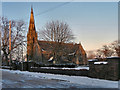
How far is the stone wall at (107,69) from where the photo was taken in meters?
13.1

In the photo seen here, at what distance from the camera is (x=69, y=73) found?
19.2m

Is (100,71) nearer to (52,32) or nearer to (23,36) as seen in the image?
(52,32)

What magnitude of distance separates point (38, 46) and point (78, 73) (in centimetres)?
6018

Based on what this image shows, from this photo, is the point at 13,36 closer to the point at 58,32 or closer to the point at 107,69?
the point at 58,32

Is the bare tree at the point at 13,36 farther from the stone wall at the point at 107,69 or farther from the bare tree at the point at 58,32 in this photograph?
the stone wall at the point at 107,69

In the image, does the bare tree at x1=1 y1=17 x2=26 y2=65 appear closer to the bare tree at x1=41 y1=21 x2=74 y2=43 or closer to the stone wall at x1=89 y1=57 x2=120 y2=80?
the bare tree at x1=41 y1=21 x2=74 y2=43

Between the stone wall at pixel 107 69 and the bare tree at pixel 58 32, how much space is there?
74.5 ft

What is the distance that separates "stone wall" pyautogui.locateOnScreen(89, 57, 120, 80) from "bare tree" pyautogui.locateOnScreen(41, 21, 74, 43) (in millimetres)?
22707

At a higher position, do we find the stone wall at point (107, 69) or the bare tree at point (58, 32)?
the bare tree at point (58, 32)

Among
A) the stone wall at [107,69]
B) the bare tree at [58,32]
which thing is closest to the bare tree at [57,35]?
the bare tree at [58,32]

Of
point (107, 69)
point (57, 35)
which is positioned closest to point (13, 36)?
point (57, 35)

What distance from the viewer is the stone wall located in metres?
13.1

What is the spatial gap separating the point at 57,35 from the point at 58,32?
29.9 inches

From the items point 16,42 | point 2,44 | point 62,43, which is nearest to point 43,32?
point 62,43
